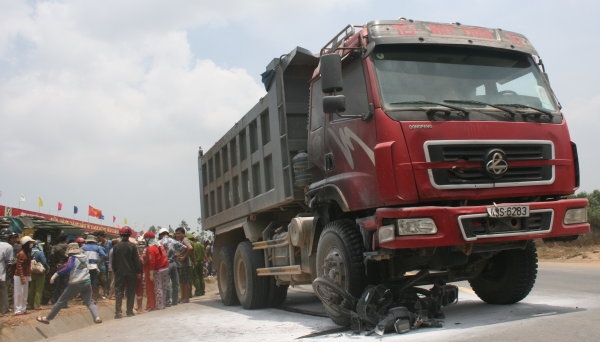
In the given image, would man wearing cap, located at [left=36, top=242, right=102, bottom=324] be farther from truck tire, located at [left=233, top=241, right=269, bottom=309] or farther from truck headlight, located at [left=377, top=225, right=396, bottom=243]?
truck headlight, located at [left=377, top=225, right=396, bottom=243]

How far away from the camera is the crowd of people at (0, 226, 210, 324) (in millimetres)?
10180

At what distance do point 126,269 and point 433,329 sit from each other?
6893 mm

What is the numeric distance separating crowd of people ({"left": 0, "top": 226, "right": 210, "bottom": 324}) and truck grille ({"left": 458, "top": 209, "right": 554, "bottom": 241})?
22.1 feet

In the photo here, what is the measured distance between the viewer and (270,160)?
874 cm

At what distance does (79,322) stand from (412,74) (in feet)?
27.2

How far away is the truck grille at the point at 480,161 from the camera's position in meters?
5.61

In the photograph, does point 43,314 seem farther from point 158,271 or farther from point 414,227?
point 414,227

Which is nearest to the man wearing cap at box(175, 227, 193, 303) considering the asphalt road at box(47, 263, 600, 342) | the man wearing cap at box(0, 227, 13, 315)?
the asphalt road at box(47, 263, 600, 342)

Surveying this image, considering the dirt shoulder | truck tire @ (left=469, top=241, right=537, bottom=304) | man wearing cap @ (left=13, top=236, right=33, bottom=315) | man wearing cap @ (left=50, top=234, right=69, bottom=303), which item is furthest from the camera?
man wearing cap @ (left=50, top=234, right=69, bottom=303)

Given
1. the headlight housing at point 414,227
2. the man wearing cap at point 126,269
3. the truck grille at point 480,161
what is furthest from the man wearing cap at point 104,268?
the truck grille at point 480,161

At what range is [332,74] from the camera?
599cm

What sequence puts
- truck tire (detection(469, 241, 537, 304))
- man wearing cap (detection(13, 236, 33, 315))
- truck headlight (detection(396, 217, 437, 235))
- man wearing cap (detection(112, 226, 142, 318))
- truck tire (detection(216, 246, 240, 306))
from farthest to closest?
man wearing cap (detection(13, 236, 33, 315))
man wearing cap (detection(112, 226, 142, 318))
truck tire (detection(216, 246, 240, 306))
truck tire (detection(469, 241, 537, 304))
truck headlight (detection(396, 217, 437, 235))

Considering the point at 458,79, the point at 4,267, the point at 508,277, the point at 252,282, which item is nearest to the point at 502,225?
the point at 458,79

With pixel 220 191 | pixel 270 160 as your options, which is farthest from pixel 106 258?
pixel 270 160
